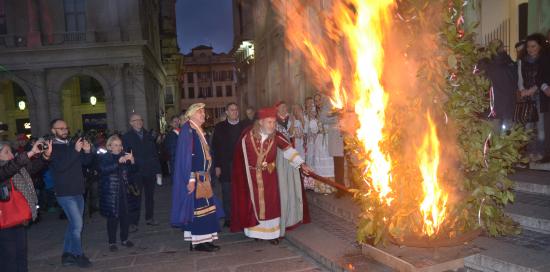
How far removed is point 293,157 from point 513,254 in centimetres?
327

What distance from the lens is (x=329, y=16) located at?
1511 cm

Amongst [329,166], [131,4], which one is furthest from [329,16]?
[131,4]

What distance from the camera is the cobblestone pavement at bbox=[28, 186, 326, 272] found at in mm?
5785

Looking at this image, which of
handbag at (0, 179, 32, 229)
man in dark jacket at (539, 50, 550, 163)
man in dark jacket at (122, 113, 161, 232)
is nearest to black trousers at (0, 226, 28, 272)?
handbag at (0, 179, 32, 229)

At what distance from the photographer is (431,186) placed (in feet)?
14.6

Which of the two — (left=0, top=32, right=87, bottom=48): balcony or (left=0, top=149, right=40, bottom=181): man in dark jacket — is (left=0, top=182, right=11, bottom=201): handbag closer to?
(left=0, top=149, right=40, bottom=181): man in dark jacket

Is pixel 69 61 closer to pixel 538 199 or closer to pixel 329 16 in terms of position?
pixel 329 16

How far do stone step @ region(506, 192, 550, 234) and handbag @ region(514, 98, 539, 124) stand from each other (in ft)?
5.73

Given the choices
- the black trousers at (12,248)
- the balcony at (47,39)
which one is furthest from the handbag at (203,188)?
the balcony at (47,39)

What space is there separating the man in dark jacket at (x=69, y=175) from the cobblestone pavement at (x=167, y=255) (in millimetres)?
578

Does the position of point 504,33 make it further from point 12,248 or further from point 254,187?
point 12,248

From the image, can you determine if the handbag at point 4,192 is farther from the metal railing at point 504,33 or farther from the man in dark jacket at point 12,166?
the metal railing at point 504,33

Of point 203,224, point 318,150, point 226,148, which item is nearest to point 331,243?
point 203,224

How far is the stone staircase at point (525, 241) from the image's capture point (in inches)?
167
